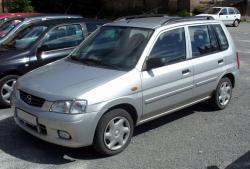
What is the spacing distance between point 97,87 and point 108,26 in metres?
1.77

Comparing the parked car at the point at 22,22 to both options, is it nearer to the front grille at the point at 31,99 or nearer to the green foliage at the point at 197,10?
the front grille at the point at 31,99

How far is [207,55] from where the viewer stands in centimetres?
666

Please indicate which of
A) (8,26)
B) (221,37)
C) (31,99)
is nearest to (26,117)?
(31,99)

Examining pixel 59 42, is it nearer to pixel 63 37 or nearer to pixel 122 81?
pixel 63 37

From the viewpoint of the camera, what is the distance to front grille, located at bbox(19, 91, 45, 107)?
505 centimetres

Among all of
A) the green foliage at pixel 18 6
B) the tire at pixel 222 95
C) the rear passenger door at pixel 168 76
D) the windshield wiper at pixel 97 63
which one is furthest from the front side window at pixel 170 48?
the green foliage at pixel 18 6

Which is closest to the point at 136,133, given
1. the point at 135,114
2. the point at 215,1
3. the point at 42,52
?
the point at 135,114

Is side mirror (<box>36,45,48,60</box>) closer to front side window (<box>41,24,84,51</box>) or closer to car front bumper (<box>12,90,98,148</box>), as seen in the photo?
front side window (<box>41,24,84,51</box>)

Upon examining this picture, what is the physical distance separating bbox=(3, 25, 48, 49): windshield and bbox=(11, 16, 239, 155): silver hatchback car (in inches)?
74.7

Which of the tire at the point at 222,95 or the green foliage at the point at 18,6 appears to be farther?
the green foliage at the point at 18,6

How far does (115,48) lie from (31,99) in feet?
4.64

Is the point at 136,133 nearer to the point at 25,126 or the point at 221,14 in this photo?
the point at 25,126

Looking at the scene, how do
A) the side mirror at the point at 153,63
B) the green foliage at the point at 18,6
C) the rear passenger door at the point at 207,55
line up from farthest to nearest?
the green foliage at the point at 18,6 → the rear passenger door at the point at 207,55 → the side mirror at the point at 153,63

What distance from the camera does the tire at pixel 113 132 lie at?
198 inches
